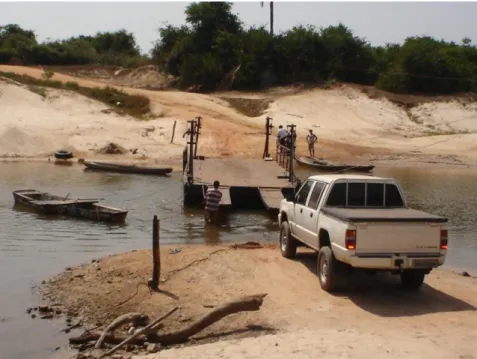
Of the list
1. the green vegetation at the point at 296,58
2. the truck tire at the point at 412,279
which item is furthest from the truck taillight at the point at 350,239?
the green vegetation at the point at 296,58

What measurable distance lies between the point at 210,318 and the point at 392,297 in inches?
124

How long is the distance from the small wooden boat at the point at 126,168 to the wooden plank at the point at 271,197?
11.8 metres

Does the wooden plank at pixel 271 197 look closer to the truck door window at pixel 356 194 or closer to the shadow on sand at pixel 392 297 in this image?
the shadow on sand at pixel 392 297

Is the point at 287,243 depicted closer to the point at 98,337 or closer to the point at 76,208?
the point at 98,337

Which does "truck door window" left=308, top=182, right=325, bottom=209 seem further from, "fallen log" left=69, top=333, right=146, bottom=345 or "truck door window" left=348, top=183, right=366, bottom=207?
"fallen log" left=69, top=333, right=146, bottom=345

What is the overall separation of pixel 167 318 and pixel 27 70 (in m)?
52.4

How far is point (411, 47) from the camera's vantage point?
190 feet

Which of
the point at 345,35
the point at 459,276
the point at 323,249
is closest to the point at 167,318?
the point at 323,249

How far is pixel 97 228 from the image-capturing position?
21172 mm

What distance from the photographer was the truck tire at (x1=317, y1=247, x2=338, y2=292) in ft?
38.5

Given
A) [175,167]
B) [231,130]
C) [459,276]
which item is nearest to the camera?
[459,276]

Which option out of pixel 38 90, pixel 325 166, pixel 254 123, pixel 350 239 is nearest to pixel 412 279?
pixel 350 239

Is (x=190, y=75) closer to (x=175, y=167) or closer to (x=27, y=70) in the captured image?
(x=27, y=70)

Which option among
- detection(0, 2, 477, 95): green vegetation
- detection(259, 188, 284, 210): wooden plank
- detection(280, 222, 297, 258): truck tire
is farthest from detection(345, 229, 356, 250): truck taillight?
detection(0, 2, 477, 95): green vegetation
